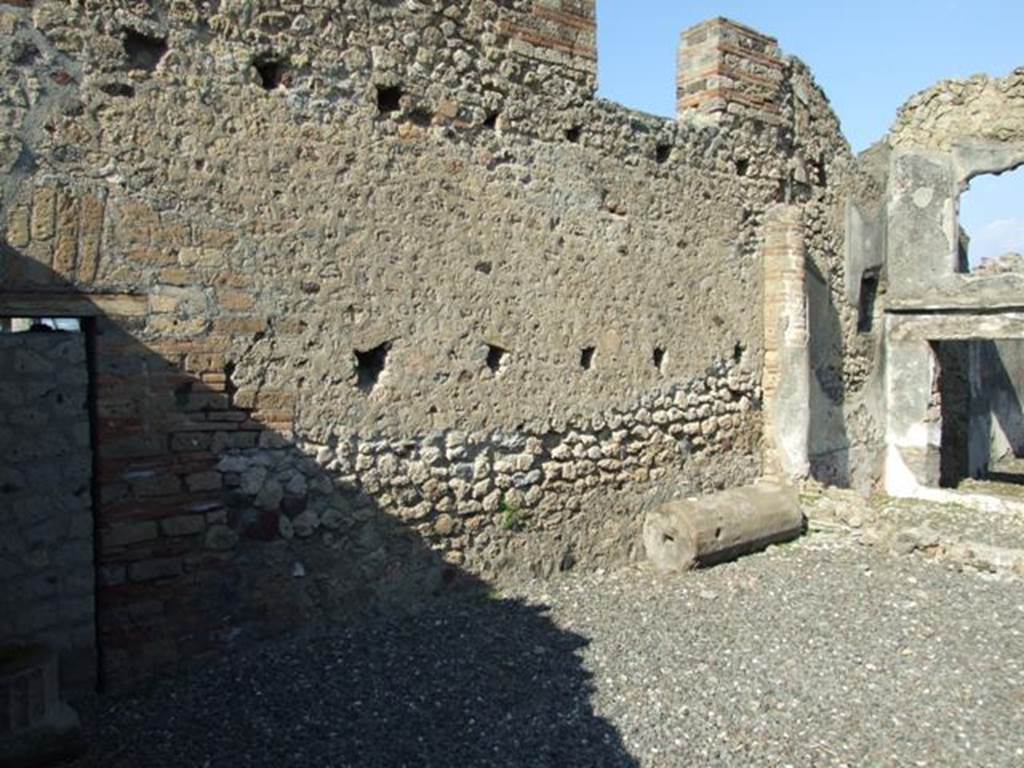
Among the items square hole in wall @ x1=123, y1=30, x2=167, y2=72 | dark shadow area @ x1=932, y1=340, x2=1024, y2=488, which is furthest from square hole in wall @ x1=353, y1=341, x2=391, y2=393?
dark shadow area @ x1=932, y1=340, x2=1024, y2=488

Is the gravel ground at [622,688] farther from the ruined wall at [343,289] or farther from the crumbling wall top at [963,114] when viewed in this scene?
the crumbling wall top at [963,114]

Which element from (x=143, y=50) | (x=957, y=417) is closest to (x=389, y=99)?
(x=143, y=50)

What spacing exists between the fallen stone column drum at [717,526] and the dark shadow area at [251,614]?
161 centimetres

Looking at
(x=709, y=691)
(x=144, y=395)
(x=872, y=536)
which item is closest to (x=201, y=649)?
(x=144, y=395)

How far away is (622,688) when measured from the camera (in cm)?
428

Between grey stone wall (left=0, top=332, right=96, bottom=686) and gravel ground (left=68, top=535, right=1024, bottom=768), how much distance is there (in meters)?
0.46

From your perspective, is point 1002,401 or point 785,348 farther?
point 1002,401

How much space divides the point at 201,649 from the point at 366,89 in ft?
10.7

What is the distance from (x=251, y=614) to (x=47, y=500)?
1.19 metres

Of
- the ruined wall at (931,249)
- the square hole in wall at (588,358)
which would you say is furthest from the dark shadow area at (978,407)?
the square hole in wall at (588,358)

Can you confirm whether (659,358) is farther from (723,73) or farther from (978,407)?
(978,407)

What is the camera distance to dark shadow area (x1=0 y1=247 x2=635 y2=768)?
12.2 ft

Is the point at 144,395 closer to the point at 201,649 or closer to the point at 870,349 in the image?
the point at 201,649

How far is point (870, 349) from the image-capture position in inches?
373
